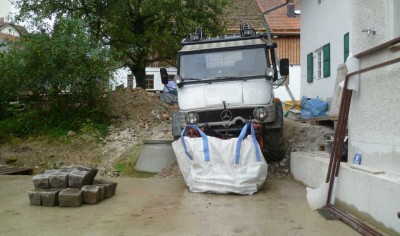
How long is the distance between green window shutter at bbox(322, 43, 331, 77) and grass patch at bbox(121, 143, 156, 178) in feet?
19.8

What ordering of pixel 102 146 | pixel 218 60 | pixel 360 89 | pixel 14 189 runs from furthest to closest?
pixel 102 146 < pixel 218 60 < pixel 14 189 < pixel 360 89

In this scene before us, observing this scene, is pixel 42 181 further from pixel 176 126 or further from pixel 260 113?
pixel 260 113

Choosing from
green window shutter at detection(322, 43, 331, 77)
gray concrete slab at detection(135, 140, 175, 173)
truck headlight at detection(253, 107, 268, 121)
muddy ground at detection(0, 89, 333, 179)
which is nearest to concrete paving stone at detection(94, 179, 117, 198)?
muddy ground at detection(0, 89, 333, 179)

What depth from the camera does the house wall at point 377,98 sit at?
5180 mm

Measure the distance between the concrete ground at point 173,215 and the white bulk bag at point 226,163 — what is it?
7.5 inches

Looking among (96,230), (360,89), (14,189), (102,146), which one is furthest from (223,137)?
(102,146)

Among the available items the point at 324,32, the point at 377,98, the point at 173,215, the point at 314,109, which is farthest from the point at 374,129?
the point at 324,32

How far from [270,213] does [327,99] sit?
26.1 ft

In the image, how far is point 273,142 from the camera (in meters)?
8.62

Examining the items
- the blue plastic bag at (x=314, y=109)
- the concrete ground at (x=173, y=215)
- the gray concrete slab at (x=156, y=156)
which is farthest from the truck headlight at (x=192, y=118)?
the blue plastic bag at (x=314, y=109)

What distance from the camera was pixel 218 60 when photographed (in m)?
8.64

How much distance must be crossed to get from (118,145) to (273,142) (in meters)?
4.96

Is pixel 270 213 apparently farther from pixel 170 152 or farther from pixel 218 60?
pixel 170 152

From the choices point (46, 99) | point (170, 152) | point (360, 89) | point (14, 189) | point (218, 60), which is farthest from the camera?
point (46, 99)
